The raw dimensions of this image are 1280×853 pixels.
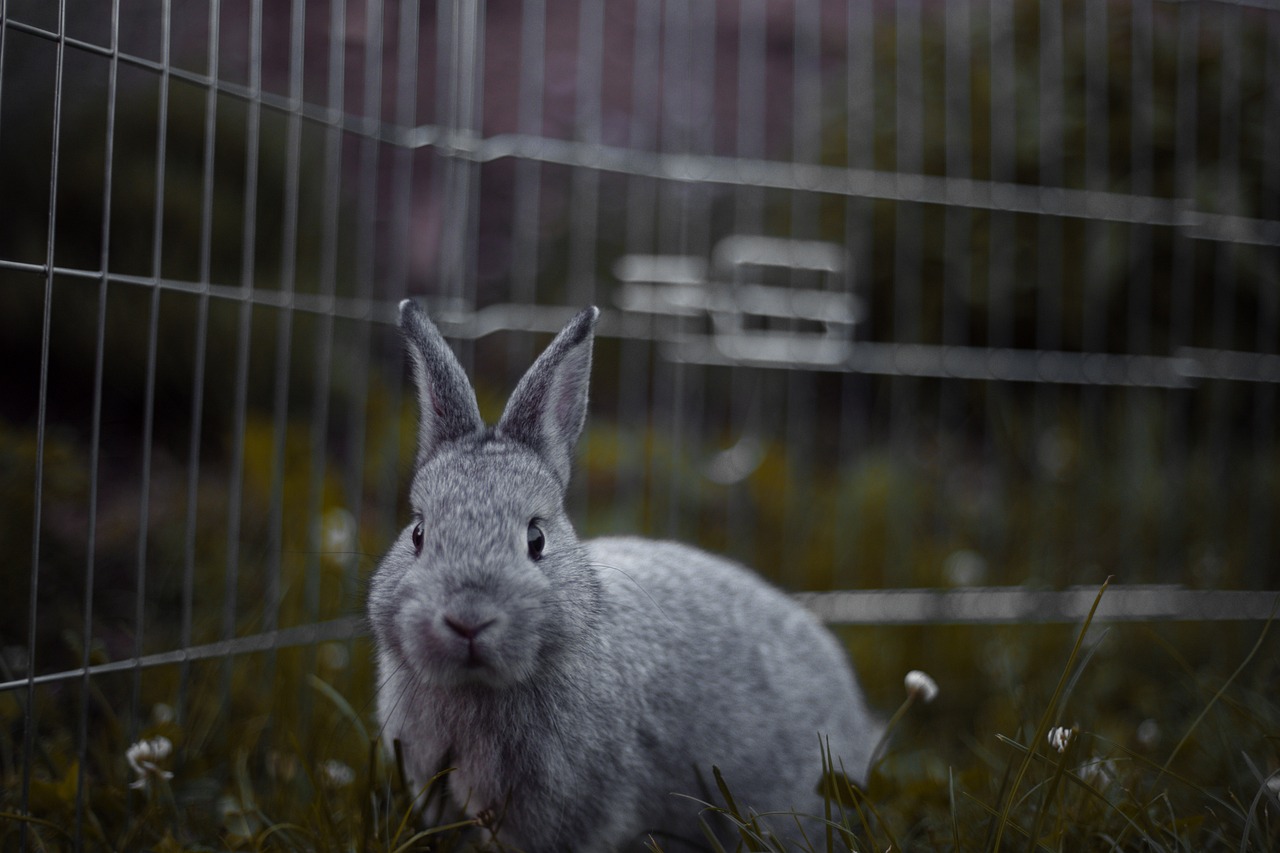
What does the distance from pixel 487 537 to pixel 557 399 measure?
40cm

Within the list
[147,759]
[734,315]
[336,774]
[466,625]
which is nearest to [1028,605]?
[734,315]

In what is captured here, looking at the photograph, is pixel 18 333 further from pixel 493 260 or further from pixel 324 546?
pixel 493 260

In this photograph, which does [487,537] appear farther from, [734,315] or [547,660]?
[734,315]

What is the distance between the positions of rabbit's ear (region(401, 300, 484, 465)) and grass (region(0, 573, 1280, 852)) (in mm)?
681

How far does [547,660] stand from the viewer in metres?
2.04

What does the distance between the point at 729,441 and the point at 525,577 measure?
3388mm

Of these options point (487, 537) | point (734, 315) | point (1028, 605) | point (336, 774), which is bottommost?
point (336, 774)

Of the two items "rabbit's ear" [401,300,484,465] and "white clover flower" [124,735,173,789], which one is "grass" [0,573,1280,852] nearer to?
"white clover flower" [124,735,173,789]

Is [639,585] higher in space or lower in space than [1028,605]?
higher

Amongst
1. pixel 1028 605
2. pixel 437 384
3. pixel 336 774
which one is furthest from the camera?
pixel 1028 605

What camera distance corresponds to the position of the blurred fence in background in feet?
11.2

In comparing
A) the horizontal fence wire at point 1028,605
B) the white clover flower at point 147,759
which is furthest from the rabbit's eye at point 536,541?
the horizontal fence wire at point 1028,605

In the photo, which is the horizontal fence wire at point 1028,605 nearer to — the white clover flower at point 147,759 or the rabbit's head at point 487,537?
the rabbit's head at point 487,537

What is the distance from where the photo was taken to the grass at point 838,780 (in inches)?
80.4
